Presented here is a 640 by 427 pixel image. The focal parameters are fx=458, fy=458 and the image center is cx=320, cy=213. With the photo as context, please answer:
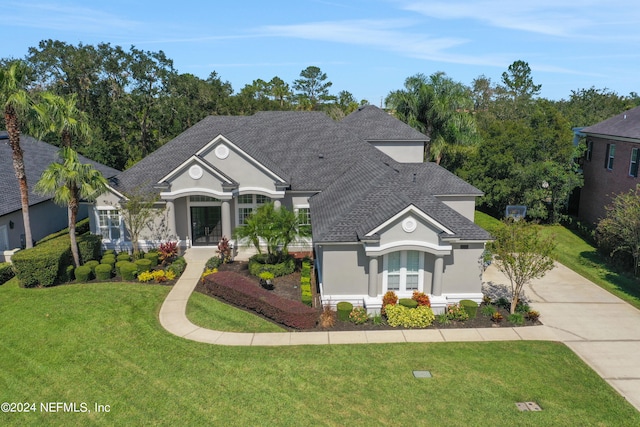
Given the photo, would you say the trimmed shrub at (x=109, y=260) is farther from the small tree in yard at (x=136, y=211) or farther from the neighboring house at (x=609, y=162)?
the neighboring house at (x=609, y=162)

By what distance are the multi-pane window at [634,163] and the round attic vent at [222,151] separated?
27023 mm

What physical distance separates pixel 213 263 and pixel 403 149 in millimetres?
18339

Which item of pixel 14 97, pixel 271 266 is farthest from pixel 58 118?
pixel 271 266

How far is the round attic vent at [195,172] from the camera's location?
2678 cm

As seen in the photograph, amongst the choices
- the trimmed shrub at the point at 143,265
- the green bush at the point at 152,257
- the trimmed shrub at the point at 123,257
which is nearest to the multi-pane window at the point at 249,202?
the green bush at the point at 152,257

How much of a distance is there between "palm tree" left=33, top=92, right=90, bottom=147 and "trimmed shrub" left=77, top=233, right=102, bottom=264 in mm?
5591

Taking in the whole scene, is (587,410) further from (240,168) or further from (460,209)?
(240,168)

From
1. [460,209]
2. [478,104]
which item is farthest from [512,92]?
[460,209]

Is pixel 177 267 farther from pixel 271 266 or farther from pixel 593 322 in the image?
pixel 593 322

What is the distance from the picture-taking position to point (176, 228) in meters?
28.9

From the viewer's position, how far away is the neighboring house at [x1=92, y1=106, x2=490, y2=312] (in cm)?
1992

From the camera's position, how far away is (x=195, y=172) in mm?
26828

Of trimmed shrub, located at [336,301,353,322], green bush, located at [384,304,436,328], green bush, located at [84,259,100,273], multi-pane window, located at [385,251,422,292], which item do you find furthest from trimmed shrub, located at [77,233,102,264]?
green bush, located at [384,304,436,328]

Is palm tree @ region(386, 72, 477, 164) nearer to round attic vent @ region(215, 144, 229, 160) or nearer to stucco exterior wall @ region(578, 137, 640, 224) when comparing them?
stucco exterior wall @ region(578, 137, 640, 224)
